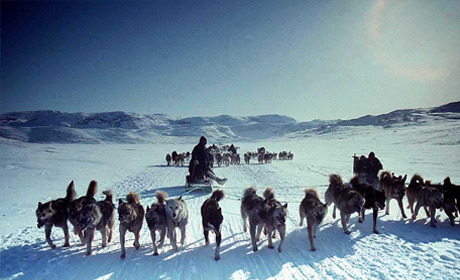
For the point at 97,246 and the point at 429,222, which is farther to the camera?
the point at 429,222

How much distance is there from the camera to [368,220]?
6891 mm

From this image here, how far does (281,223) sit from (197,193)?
6.19 m

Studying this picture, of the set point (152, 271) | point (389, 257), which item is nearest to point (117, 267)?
point (152, 271)

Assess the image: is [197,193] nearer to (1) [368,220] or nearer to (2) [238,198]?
(2) [238,198]

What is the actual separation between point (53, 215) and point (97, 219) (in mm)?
1033

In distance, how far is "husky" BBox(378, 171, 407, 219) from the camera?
690cm

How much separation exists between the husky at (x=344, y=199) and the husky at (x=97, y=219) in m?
4.90

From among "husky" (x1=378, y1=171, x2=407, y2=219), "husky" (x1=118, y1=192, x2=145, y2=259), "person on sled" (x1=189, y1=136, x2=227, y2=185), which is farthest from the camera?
"person on sled" (x1=189, y1=136, x2=227, y2=185)

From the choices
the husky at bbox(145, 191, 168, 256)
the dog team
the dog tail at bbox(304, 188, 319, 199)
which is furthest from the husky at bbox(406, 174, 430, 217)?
the husky at bbox(145, 191, 168, 256)

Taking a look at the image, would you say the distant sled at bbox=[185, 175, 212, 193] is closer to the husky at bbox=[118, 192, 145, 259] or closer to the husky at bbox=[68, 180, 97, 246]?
the husky at bbox=[118, 192, 145, 259]

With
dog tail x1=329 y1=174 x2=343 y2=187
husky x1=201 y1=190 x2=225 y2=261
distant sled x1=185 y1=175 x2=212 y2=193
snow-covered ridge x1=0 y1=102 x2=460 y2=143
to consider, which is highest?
snow-covered ridge x1=0 y1=102 x2=460 y2=143

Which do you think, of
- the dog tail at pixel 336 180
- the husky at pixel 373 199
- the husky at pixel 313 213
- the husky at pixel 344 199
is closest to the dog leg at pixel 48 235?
the husky at pixel 313 213

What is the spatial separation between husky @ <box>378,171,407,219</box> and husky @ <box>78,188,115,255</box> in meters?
7.61

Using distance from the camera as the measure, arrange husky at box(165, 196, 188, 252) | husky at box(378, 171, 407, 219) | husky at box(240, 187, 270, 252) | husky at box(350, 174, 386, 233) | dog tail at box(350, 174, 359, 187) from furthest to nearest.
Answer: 1. husky at box(378, 171, 407, 219)
2. dog tail at box(350, 174, 359, 187)
3. husky at box(350, 174, 386, 233)
4. husky at box(240, 187, 270, 252)
5. husky at box(165, 196, 188, 252)
